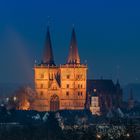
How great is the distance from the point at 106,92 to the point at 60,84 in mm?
7505

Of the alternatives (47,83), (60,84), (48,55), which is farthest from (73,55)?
(47,83)

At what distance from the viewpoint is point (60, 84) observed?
17750cm

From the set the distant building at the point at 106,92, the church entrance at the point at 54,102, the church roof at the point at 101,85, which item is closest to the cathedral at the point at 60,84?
the church entrance at the point at 54,102

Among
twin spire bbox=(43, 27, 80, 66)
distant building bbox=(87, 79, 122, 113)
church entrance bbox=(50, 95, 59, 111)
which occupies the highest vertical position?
twin spire bbox=(43, 27, 80, 66)

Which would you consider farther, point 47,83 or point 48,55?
point 47,83

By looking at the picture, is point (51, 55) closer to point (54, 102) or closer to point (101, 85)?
point (54, 102)

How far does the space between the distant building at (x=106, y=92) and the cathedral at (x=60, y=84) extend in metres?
2.65

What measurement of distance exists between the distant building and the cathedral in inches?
104

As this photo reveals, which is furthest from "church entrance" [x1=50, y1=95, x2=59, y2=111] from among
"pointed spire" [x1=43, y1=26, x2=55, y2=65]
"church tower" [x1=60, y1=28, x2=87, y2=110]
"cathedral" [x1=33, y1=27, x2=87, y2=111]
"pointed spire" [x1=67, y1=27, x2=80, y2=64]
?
"pointed spire" [x1=67, y1=27, x2=80, y2=64]

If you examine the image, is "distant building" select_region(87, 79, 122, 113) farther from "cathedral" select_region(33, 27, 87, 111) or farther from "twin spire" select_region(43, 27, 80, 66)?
"twin spire" select_region(43, 27, 80, 66)

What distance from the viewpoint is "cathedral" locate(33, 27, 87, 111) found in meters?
176

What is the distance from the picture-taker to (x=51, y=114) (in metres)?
148

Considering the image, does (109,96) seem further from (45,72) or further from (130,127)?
(130,127)

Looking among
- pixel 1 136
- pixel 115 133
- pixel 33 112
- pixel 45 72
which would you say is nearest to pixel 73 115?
pixel 33 112
